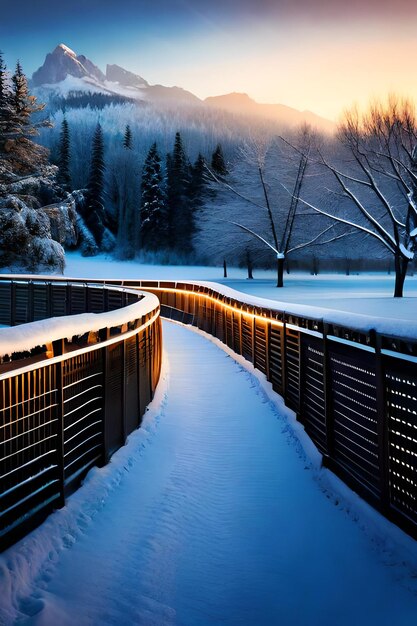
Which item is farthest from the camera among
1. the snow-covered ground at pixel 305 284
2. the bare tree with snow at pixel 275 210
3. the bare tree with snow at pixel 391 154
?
the bare tree with snow at pixel 275 210

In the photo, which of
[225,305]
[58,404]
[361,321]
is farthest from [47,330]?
[225,305]

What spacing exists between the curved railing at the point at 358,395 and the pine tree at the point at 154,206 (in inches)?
2669

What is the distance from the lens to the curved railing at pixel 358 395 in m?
4.14

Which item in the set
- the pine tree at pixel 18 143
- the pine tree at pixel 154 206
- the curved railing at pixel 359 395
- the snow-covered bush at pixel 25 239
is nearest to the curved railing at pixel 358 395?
the curved railing at pixel 359 395

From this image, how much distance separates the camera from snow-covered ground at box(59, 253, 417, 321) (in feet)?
82.6

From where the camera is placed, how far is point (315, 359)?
6617 millimetres

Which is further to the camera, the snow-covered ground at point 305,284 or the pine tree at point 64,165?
the pine tree at point 64,165

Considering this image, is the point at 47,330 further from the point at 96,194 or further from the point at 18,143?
the point at 96,194

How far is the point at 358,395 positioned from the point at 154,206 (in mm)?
72761

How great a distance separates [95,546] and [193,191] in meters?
73.7

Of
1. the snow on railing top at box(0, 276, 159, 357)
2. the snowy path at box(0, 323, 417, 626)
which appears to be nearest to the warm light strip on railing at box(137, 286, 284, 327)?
the snowy path at box(0, 323, 417, 626)

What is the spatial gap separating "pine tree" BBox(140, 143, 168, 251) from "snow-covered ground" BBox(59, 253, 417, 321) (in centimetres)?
437

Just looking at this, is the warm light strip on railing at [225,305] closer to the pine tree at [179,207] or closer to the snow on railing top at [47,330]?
the snow on railing top at [47,330]

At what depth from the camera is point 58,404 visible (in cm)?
462
